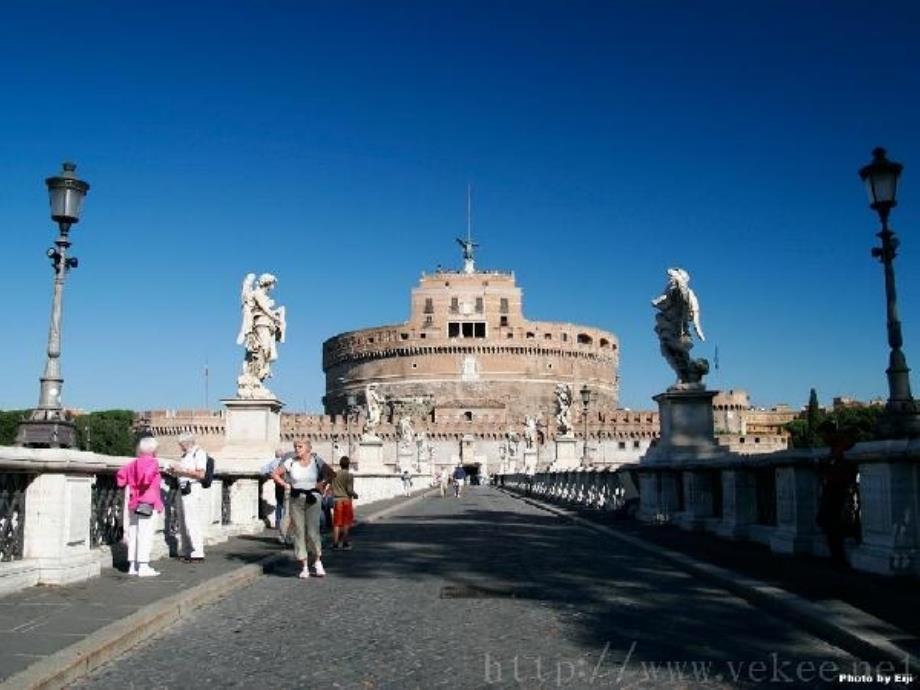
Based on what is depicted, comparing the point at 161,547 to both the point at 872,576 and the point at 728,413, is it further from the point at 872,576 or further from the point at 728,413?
the point at 728,413

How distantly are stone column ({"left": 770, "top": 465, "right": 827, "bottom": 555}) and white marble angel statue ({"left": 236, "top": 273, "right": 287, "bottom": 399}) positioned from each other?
9472 mm

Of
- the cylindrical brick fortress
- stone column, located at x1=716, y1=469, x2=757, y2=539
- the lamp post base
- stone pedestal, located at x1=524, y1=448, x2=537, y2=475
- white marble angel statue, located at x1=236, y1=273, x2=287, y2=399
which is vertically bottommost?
stone pedestal, located at x1=524, y1=448, x2=537, y2=475

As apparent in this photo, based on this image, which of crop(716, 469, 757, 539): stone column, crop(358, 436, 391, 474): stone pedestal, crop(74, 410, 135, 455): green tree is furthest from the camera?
crop(74, 410, 135, 455): green tree

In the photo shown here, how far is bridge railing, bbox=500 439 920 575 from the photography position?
7.87 meters

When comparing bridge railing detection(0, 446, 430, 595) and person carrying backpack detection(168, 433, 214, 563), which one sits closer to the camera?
bridge railing detection(0, 446, 430, 595)

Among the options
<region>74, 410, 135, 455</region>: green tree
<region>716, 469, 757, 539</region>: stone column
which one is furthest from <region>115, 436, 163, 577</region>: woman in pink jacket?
<region>74, 410, 135, 455</region>: green tree

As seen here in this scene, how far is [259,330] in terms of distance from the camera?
16.8 metres

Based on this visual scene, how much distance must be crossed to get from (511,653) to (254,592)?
12.5 ft

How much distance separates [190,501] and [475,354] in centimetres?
10025

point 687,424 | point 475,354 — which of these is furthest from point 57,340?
point 475,354

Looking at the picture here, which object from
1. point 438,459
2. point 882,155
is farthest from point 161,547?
point 438,459

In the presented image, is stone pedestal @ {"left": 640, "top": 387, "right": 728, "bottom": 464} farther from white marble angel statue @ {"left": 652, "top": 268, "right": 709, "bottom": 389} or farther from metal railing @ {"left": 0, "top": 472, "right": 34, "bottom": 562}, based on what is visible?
metal railing @ {"left": 0, "top": 472, "right": 34, "bottom": 562}

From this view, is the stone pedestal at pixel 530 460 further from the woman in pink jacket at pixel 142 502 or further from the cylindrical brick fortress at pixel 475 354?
the woman in pink jacket at pixel 142 502

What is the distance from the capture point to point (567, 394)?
139ft
